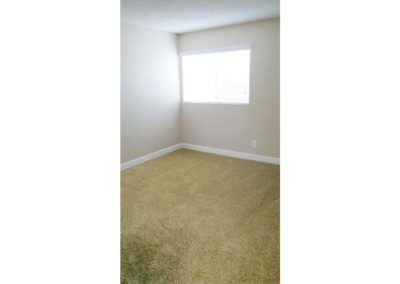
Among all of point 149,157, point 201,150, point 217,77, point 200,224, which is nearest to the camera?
point 200,224

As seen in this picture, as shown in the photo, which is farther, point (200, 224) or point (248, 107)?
point (248, 107)

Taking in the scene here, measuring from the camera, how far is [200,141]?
514 cm

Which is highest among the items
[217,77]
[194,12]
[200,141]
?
[194,12]

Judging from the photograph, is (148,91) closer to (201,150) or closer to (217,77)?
(217,77)

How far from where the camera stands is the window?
4.51 m

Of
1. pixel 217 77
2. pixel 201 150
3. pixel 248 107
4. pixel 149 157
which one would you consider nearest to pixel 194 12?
pixel 217 77

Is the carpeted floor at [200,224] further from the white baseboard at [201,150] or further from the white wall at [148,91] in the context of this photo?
the white wall at [148,91]

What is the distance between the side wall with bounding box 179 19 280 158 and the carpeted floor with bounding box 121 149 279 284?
1.90 feet

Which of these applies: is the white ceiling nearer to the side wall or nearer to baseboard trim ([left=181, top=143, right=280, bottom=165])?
the side wall

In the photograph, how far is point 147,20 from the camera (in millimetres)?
3840

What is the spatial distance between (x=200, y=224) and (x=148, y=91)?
8.63 ft
